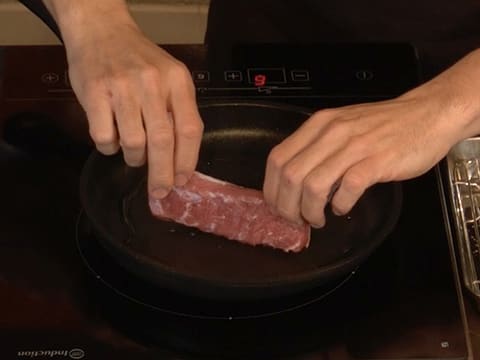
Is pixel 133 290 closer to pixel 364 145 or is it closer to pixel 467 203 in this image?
pixel 364 145

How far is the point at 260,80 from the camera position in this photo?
1238 millimetres

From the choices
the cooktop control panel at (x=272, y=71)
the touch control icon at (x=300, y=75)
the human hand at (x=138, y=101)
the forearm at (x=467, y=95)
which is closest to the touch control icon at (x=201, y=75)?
the cooktop control panel at (x=272, y=71)

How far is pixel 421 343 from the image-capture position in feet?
3.16

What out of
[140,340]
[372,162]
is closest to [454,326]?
[372,162]

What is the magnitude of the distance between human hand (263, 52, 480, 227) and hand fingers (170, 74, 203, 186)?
0.26 feet

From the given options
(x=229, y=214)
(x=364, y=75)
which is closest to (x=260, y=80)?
(x=364, y=75)

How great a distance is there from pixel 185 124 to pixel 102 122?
0.27ft

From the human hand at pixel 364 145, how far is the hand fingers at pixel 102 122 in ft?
0.53

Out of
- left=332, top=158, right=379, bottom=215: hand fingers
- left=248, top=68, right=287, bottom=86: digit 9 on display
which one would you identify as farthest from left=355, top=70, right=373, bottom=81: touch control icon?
left=332, top=158, right=379, bottom=215: hand fingers

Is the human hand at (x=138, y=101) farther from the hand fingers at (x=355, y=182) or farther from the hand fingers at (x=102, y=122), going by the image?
the hand fingers at (x=355, y=182)

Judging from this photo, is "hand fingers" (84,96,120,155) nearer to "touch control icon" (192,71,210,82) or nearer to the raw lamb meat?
the raw lamb meat

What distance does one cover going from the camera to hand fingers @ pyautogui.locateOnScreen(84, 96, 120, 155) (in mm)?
920

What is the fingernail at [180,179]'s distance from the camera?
A: 100cm

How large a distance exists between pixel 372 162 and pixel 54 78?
49 centimetres
